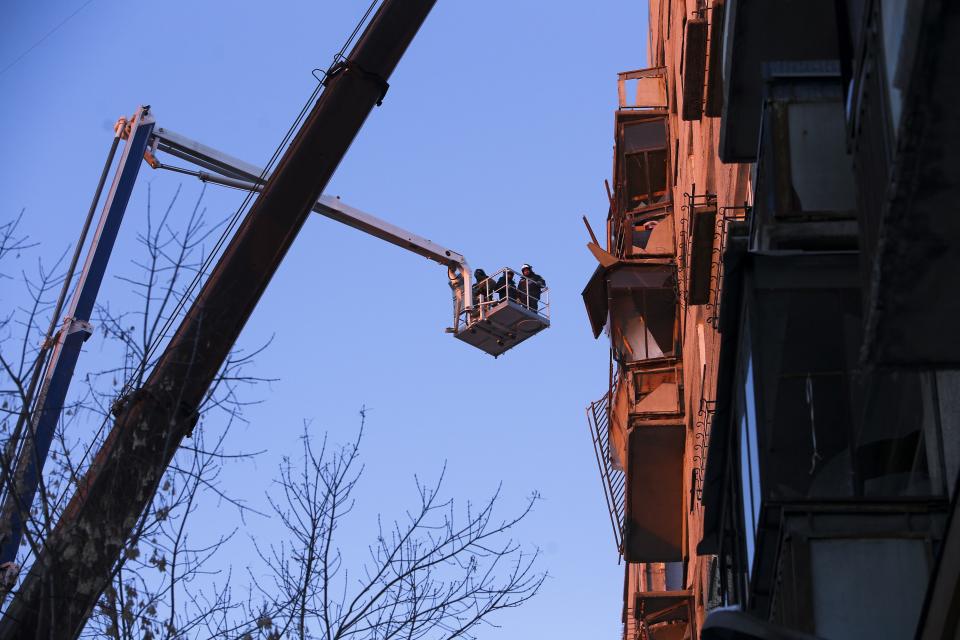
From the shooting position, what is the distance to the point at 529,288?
3322 centimetres

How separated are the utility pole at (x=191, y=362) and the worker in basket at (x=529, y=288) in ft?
46.2

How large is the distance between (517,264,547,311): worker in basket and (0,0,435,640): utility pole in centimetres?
1408

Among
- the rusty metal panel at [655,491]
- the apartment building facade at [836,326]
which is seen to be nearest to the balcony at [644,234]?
the rusty metal panel at [655,491]

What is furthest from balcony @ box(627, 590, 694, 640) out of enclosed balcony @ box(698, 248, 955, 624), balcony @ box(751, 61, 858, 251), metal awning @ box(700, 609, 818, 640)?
metal awning @ box(700, 609, 818, 640)

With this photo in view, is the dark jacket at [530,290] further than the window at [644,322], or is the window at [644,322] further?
the dark jacket at [530,290]

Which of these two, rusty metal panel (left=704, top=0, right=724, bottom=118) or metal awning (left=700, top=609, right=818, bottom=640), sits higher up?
rusty metal panel (left=704, top=0, right=724, bottom=118)

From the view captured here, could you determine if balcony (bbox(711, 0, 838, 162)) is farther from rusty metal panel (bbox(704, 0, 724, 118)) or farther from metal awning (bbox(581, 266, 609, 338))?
metal awning (bbox(581, 266, 609, 338))

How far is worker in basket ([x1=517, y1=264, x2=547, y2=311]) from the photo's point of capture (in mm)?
33062

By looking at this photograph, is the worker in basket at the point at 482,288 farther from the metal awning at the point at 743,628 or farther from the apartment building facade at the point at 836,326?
the metal awning at the point at 743,628

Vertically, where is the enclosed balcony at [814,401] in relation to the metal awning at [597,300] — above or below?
below

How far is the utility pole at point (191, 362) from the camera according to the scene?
1123 cm

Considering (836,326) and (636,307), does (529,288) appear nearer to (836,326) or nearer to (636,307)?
(636,307)

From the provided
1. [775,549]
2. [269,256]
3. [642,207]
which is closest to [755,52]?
[775,549]

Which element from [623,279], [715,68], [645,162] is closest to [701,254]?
[715,68]
